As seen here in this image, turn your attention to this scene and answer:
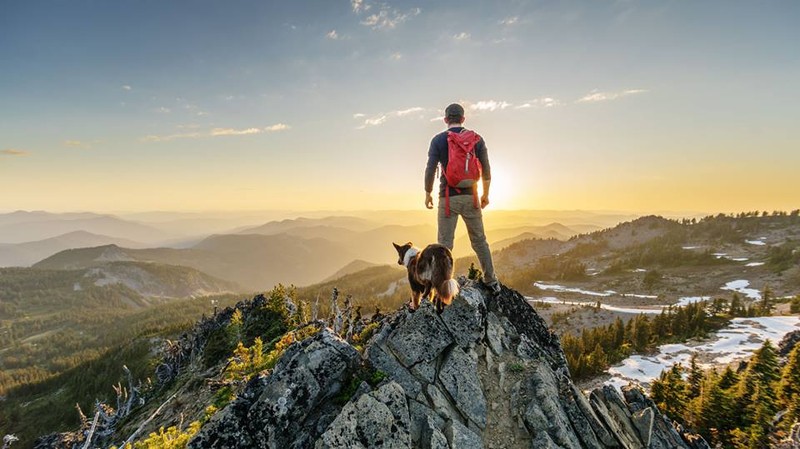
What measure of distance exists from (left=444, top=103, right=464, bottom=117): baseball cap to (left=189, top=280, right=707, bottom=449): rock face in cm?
623

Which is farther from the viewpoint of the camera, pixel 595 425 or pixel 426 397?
pixel 595 425

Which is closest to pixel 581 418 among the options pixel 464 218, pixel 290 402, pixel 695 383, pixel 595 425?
pixel 595 425

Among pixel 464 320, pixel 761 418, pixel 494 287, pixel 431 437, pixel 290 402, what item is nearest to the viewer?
pixel 431 437

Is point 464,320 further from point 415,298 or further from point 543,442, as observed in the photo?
point 543,442

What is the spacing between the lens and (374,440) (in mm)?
8250

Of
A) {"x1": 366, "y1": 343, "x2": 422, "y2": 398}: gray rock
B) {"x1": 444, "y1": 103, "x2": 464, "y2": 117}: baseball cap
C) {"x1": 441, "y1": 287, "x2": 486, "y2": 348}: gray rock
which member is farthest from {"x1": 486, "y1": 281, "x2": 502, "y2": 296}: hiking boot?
{"x1": 444, "y1": 103, "x2": 464, "y2": 117}: baseball cap

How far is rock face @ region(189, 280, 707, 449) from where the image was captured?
857 cm

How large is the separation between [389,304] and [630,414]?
15787 centimetres

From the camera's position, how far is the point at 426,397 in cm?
989

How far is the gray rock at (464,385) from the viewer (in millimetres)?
10156

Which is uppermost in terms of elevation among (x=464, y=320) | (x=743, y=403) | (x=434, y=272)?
(x=434, y=272)

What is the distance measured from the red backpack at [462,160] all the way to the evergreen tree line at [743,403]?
35.2m

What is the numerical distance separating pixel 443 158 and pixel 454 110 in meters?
1.65

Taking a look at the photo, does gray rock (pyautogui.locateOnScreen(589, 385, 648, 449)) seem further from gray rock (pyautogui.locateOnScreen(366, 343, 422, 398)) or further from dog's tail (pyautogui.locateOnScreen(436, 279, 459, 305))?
dog's tail (pyautogui.locateOnScreen(436, 279, 459, 305))
